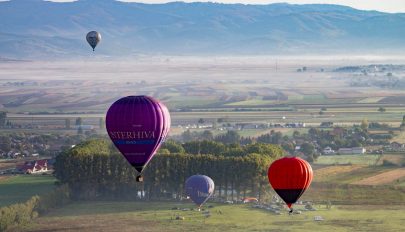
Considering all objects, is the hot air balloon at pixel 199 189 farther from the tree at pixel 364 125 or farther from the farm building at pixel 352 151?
the tree at pixel 364 125

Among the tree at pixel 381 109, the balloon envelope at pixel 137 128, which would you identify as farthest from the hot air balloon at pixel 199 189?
the tree at pixel 381 109

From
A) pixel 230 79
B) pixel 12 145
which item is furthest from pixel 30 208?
pixel 230 79

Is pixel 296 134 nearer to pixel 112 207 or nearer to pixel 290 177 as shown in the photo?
pixel 112 207

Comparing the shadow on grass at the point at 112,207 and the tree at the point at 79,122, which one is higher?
the tree at the point at 79,122

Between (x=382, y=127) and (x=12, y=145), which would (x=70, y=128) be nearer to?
(x=12, y=145)

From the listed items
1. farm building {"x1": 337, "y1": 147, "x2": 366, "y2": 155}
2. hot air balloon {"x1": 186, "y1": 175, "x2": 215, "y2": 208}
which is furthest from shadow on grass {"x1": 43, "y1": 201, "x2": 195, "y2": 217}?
farm building {"x1": 337, "y1": 147, "x2": 366, "y2": 155}

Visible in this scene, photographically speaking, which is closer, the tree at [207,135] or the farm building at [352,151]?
the farm building at [352,151]

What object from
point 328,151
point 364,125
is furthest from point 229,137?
point 364,125
